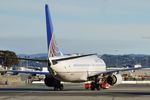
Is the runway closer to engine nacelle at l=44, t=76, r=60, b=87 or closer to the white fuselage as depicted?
the white fuselage

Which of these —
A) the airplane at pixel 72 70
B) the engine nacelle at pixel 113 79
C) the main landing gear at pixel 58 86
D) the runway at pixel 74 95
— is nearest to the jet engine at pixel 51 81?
the airplane at pixel 72 70

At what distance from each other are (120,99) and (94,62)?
2770 centimetres

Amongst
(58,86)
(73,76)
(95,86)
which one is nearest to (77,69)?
(73,76)

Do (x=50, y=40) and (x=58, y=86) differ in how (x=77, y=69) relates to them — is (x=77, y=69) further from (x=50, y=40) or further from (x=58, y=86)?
(x=50, y=40)

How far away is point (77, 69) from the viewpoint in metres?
58.0

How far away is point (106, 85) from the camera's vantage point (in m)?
60.6

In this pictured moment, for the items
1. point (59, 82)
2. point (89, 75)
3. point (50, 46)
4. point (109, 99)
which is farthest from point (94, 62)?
point (109, 99)

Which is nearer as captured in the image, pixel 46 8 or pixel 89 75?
pixel 46 8

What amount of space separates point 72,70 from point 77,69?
53.2 inches

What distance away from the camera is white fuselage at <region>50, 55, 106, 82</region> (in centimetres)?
5349

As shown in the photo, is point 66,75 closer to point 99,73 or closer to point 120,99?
point 99,73

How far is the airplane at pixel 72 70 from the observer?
5214 centimetres

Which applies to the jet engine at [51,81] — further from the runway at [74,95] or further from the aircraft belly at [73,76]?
the runway at [74,95]

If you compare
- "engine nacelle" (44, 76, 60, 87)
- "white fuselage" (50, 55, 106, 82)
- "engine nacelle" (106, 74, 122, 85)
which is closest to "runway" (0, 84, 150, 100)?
"white fuselage" (50, 55, 106, 82)
